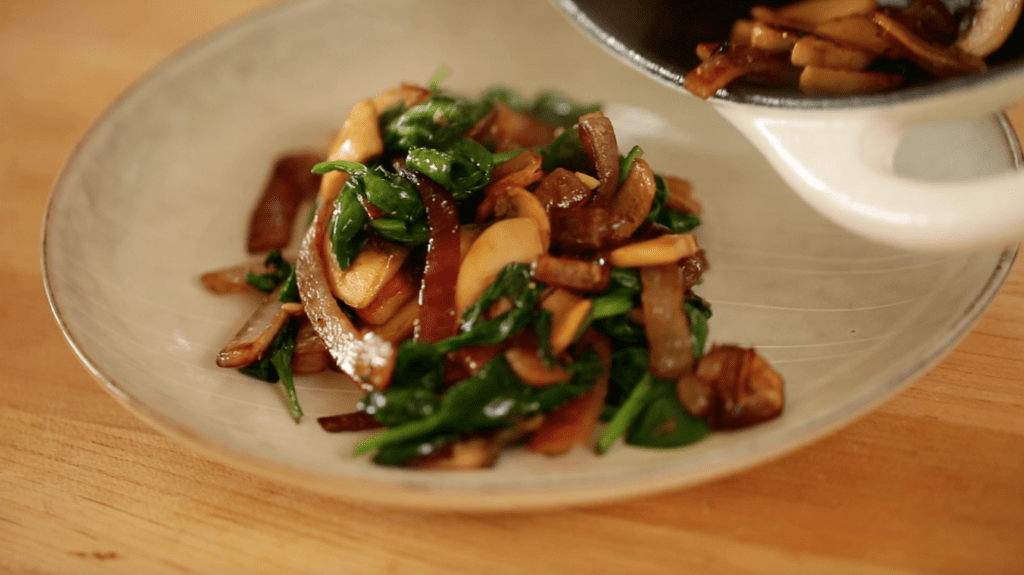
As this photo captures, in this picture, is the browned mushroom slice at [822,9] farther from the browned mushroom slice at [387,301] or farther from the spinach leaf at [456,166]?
the browned mushroom slice at [387,301]

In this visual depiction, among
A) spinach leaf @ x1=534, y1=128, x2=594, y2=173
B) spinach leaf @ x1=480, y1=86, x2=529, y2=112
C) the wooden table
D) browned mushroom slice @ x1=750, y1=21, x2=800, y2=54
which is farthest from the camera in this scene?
spinach leaf @ x1=480, y1=86, x2=529, y2=112

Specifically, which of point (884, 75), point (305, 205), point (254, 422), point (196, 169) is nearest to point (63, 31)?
point (196, 169)

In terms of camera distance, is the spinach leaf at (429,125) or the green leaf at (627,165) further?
the spinach leaf at (429,125)

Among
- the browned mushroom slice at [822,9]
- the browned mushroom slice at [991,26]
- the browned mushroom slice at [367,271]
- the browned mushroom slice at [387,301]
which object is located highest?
the browned mushroom slice at [822,9]

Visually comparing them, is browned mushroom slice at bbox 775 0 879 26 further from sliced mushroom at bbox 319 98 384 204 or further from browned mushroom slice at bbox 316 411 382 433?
browned mushroom slice at bbox 316 411 382 433

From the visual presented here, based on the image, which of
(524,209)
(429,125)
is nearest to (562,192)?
(524,209)

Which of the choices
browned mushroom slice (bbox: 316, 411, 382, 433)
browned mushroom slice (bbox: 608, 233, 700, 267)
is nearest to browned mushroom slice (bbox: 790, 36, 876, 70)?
browned mushroom slice (bbox: 608, 233, 700, 267)

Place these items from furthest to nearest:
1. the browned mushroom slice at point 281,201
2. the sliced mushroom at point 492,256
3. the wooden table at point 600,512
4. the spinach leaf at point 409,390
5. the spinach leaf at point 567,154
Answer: the browned mushroom slice at point 281,201, the spinach leaf at point 567,154, the sliced mushroom at point 492,256, the spinach leaf at point 409,390, the wooden table at point 600,512

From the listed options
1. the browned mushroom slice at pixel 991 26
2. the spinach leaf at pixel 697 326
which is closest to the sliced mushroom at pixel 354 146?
the spinach leaf at pixel 697 326
